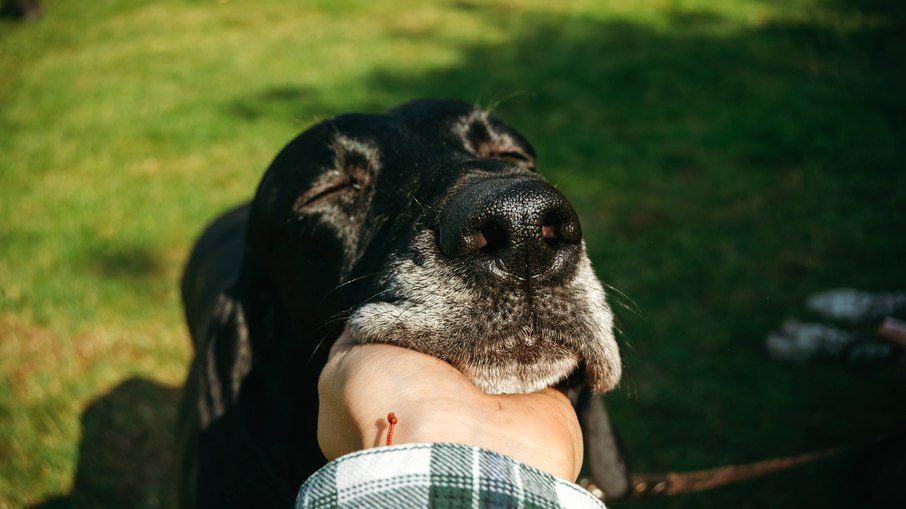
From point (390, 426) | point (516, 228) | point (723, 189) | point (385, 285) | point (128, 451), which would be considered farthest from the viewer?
point (723, 189)

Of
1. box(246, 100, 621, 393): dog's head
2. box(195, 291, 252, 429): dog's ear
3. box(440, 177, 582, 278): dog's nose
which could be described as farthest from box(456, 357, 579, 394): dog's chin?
box(195, 291, 252, 429): dog's ear

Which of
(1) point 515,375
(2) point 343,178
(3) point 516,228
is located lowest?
(1) point 515,375

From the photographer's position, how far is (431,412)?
1.29 metres

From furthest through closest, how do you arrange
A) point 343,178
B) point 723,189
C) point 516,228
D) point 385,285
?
point 723,189 < point 343,178 < point 385,285 < point 516,228

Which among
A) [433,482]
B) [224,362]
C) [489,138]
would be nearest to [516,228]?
[433,482]

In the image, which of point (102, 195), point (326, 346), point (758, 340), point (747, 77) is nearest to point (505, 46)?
point (747, 77)

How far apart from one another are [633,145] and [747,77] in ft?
8.48

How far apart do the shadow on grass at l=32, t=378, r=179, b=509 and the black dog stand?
692 millimetres

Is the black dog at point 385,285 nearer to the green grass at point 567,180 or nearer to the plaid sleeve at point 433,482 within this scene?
the plaid sleeve at point 433,482

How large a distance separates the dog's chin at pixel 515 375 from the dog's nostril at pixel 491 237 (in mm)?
294

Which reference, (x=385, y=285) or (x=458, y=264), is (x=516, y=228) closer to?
(x=458, y=264)

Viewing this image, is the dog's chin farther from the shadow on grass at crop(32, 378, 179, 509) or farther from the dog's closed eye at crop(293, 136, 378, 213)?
the shadow on grass at crop(32, 378, 179, 509)

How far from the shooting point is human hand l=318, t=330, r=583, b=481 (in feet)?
4.20

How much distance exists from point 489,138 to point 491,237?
4.05 ft
